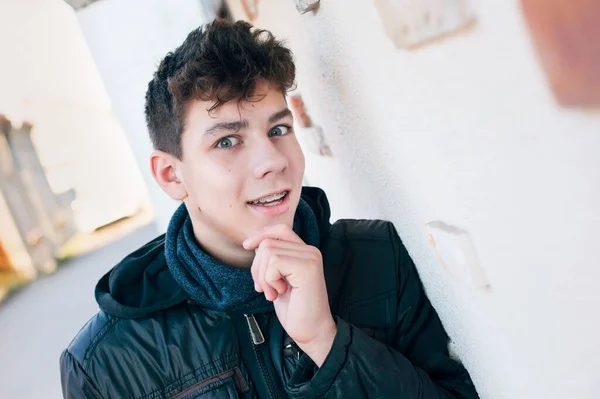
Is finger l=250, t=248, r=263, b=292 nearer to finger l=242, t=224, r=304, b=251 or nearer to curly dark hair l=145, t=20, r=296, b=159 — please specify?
finger l=242, t=224, r=304, b=251

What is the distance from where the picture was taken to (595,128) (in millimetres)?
486

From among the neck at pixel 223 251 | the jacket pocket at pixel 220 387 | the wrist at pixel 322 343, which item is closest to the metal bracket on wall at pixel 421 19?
the wrist at pixel 322 343

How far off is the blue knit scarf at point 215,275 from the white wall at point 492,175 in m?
0.21

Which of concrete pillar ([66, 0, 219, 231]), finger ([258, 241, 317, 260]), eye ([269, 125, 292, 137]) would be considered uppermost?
concrete pillar ([66, 0, 219, 231])

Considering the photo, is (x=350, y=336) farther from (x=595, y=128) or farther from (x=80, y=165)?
(x=80, y=165)

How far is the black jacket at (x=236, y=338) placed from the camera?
1.14 m

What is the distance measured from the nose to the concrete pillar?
1390mm

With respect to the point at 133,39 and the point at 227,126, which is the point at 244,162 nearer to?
the point at 227,126

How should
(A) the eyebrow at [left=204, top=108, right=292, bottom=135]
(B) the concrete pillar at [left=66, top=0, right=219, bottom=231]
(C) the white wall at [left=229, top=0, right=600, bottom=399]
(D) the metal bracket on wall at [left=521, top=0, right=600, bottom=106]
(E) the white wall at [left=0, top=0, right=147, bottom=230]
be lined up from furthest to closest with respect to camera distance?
1. (E) the white wall at [left=0, top=0, right=147, bottom=230]
2. (B) the concrete pillar at [left=66, top=0, right=219, bottom=231]
3. (A) the eyebrow at [left=204, top=108, right=292, bottom=135]
4. (C) the white wall at [left=229, top=0, right=600, bottom=399]
5. (D) the metal bracket on wall at [left=521, top=0, right=600, bottom=106]

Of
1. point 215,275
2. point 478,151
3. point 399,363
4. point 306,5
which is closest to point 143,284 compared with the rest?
point 215,275

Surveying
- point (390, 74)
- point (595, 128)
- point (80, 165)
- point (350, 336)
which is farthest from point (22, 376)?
point (595, 128)

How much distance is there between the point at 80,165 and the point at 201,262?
5.40 m

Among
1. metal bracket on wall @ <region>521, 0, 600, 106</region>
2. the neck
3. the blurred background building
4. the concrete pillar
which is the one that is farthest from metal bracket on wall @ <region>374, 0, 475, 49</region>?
the concrete pillar

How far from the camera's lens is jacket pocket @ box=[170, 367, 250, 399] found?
112 centimetres
